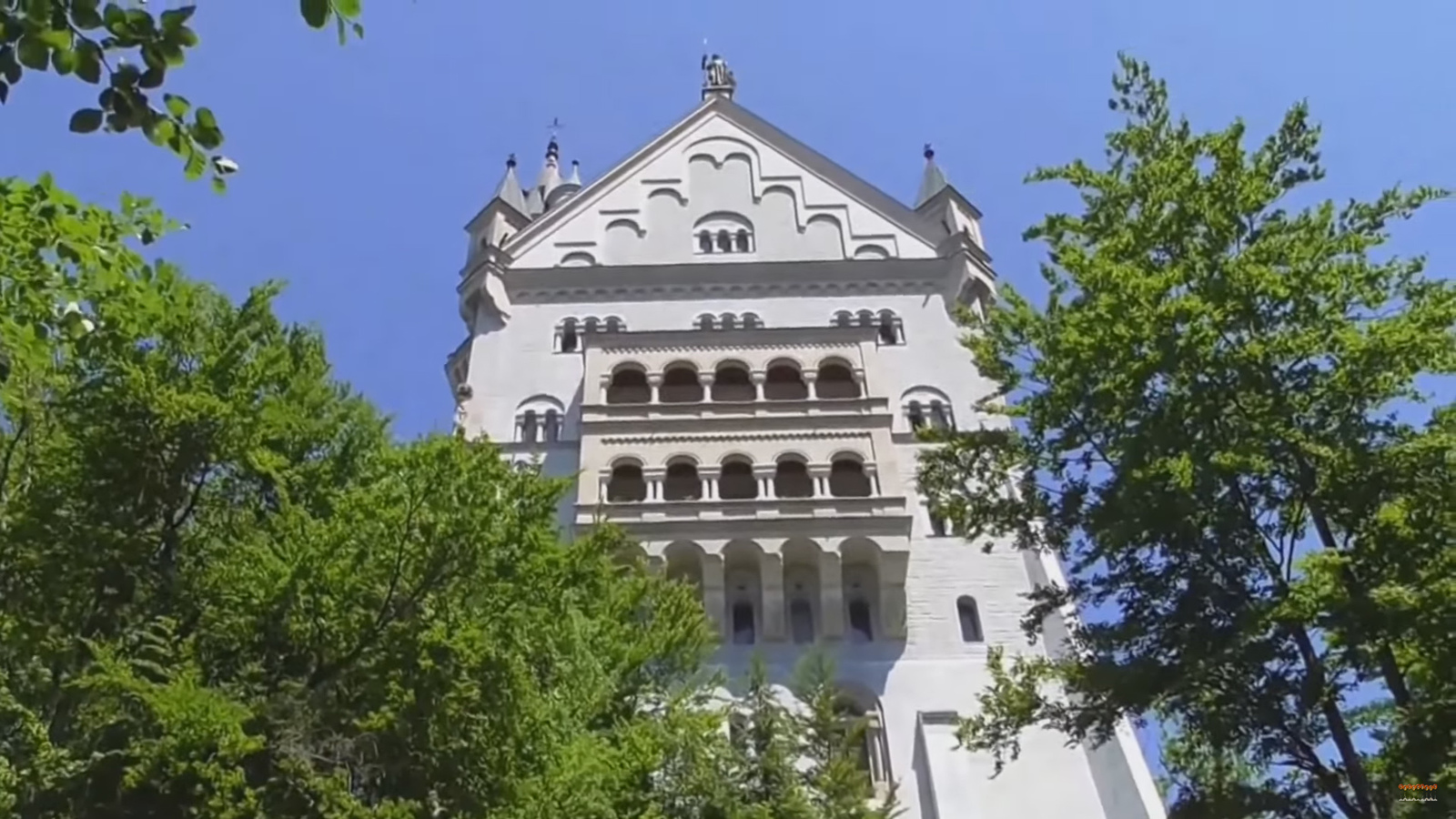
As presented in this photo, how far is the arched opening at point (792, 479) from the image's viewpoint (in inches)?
885

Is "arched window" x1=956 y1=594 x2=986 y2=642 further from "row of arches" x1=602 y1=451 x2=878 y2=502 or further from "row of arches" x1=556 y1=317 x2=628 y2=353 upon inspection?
"row of arches" x1=556 y1=317 x2=628 y2=353

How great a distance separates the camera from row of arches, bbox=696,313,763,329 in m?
27.0

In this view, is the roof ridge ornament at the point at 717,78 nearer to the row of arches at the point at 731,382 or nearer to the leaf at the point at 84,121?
the row of arches at the point at 731,382

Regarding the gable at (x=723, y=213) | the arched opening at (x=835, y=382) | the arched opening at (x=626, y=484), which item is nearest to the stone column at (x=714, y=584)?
the arched opening at (x=626, y=484)

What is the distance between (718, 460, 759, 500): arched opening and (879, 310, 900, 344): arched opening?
18.3 ft

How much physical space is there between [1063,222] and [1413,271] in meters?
2.70

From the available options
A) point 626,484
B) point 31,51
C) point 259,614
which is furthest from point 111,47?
point 626,484

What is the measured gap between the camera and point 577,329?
27.2 meters

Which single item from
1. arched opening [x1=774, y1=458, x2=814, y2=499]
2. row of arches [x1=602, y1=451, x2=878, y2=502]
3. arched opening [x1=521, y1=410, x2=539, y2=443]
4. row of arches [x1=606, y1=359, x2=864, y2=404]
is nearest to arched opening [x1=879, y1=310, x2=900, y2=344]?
row of arches [x1=606, y1=359, x2=864, y2=404]

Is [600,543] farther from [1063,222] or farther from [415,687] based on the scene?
[1063,222]

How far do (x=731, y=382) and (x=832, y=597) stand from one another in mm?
5854

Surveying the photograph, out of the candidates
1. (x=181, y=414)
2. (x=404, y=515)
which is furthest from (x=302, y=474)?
(x=404, y=515)

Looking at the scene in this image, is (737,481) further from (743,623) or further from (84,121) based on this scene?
(84,121)

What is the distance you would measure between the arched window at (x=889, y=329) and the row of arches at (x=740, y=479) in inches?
198
